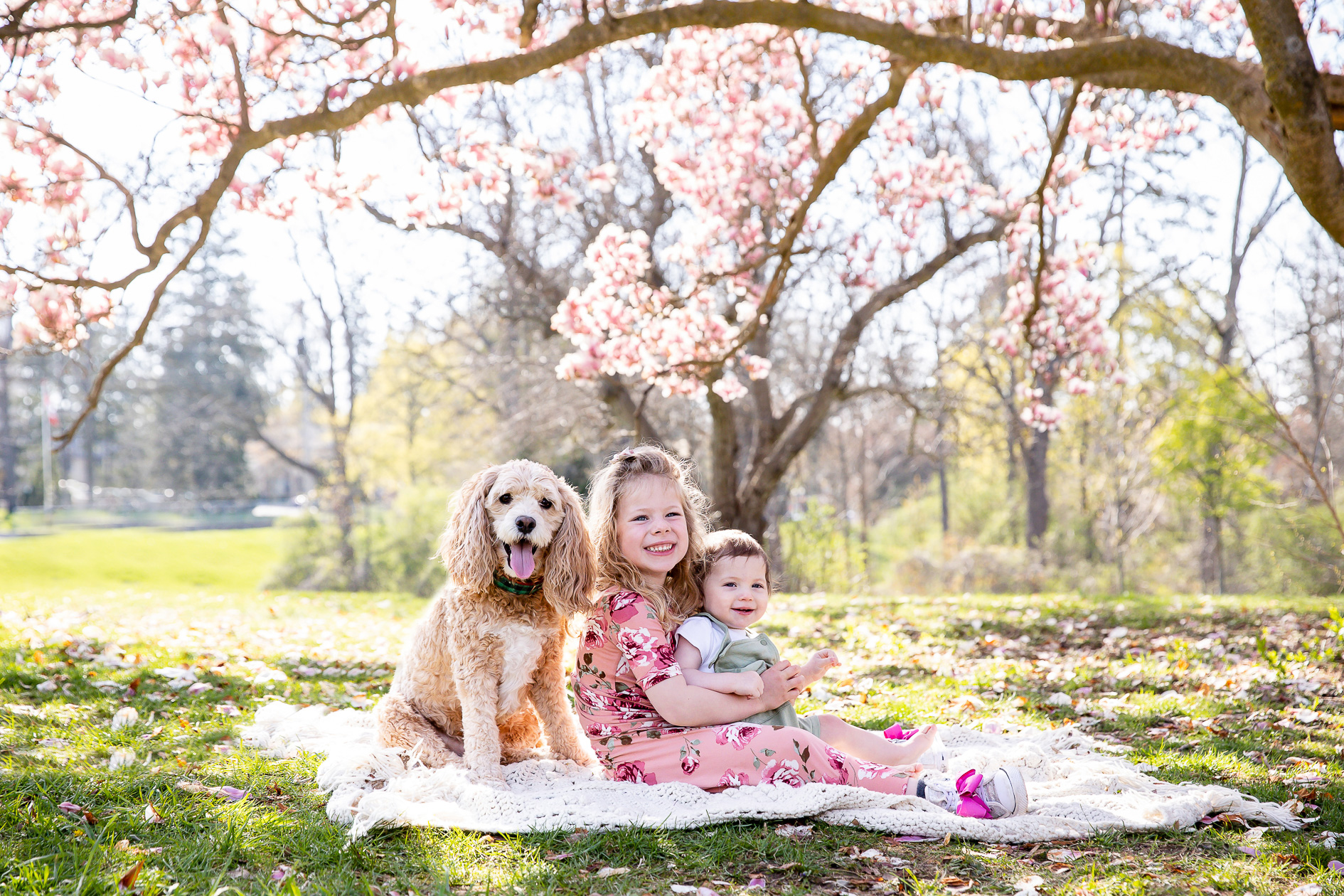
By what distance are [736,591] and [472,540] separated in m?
0.98

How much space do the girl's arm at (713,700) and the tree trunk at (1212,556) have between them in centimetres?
1356

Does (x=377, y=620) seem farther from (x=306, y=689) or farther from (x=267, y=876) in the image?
(x=267, y=876)

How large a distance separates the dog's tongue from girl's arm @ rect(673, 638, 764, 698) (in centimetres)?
60

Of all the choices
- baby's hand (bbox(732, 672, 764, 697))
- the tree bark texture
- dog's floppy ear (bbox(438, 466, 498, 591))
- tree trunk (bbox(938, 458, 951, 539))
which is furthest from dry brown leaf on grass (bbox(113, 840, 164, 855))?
tree trunk (bbox(938, 458, 951, 539))

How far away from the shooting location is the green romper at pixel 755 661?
3119 mm

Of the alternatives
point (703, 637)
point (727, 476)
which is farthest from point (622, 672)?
point (727, 476)

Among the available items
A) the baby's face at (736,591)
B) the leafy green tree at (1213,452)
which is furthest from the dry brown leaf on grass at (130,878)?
the leafy green tree at (1213,452)

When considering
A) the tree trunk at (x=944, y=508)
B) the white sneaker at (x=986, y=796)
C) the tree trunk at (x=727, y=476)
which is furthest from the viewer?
the tree trunk at (x=944, y=508)

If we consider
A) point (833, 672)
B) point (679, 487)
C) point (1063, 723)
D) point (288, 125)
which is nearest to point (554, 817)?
point (679, 487)

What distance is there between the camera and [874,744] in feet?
10.3

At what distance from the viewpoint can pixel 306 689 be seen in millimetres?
4770

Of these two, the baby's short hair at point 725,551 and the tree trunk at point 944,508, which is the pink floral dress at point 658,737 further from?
the tree trunk at point 944,508

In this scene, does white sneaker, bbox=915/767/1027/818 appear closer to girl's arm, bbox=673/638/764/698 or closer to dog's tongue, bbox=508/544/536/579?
girl's arm, bbox=673/638/764/698

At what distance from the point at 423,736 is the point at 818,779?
1.44m
